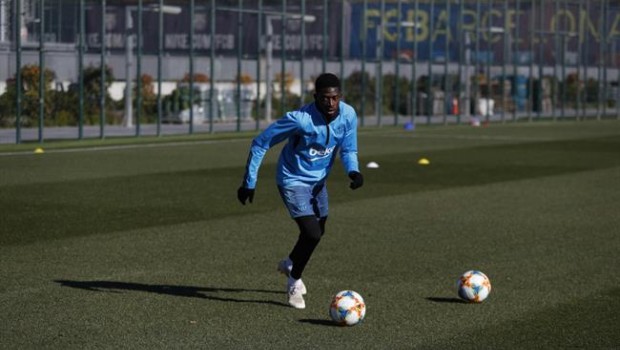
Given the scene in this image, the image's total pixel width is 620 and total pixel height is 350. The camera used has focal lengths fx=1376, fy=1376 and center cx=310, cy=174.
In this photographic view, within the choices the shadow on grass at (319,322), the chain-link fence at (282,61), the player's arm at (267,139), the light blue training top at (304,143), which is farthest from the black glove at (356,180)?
the chain-link fence at (282,61)

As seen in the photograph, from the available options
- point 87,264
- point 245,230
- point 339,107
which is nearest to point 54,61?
point 245,230

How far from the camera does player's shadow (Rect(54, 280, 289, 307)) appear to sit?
12461 mm

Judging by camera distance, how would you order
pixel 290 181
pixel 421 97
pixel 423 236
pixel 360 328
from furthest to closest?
pixel 421 97 < pixel 423 236 < pixel 290 181 < pixel 360 328

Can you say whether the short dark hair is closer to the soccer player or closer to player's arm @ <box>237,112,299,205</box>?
the soccer player

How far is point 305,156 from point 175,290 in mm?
1922

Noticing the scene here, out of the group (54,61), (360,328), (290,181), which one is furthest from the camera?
(54,61)

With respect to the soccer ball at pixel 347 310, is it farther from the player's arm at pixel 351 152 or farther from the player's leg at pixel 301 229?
the player's arm at pixel 351 152

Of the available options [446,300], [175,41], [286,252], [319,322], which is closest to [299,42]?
[175,41]

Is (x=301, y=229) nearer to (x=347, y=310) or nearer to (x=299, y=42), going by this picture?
(x=347, y=310)

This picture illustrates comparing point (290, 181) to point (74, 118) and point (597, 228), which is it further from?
point (74, 118)

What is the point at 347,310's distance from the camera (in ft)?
35.7

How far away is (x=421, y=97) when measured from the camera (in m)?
66.6

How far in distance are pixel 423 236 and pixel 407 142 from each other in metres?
25.6

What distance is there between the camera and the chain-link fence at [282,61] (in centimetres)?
4066
